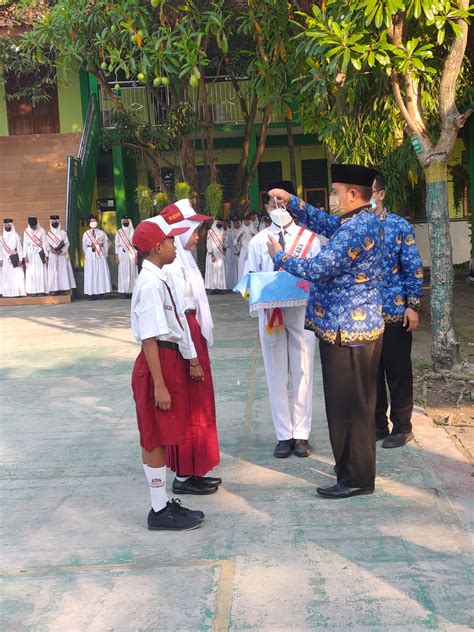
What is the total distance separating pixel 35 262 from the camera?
1761 centimetres

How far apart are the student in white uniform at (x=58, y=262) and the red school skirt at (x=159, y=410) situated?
1358 centimetres

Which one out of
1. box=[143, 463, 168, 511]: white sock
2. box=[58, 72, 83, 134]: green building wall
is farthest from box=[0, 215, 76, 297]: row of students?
box=[143, 463, 168, 511]: white sock

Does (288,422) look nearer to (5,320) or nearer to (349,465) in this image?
(349,465)

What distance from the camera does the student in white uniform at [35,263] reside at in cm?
1762

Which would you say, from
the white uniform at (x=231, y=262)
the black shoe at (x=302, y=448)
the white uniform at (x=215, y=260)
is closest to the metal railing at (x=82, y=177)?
the white uniform at (x=215, y=260)

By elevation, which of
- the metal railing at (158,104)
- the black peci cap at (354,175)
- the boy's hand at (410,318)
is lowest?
the boy's hand at (410,318)

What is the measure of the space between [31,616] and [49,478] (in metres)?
1.95

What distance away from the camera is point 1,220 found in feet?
64.7

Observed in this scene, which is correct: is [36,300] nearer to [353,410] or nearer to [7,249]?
[7,249]

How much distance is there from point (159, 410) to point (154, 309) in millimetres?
537

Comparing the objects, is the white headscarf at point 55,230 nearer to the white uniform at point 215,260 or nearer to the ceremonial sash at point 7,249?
the ceremonial sash at point 7,249

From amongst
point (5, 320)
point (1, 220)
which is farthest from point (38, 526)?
point (1, 220)

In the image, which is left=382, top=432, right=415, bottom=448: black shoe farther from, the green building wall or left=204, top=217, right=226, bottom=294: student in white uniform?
the green building wall

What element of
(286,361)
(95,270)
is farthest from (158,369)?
(95,270)
